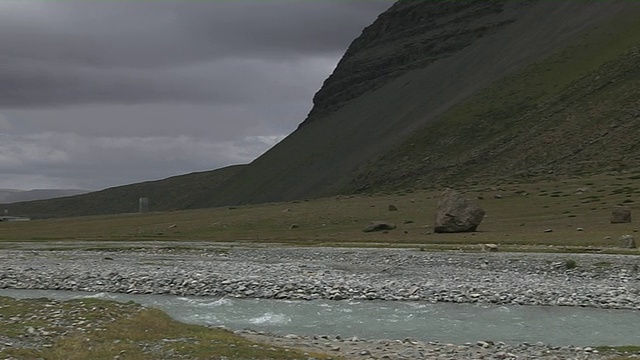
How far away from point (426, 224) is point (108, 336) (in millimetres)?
62379

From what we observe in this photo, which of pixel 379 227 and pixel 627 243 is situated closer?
pixel 627 243

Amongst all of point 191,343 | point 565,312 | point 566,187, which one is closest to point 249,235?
point 566,187

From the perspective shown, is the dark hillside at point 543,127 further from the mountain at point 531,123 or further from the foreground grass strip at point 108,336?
the foreground grass strip at point 108,336

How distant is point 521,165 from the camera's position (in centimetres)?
13038

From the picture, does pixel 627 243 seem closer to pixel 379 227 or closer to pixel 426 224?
pixel 379 227

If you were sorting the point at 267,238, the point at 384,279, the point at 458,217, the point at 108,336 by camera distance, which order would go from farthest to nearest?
the point at 267,238, the point at 458,217, the point at 384,279, the point at 108,336

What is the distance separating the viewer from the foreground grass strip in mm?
19094

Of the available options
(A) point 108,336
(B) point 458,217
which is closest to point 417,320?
(A) point 108,336

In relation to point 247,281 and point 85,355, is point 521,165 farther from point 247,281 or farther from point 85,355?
point 85,355

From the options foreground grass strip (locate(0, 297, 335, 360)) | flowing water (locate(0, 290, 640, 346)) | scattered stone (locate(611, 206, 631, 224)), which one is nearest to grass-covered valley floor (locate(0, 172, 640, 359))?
foreground grass strip (locate(0, 297, 335, 360))

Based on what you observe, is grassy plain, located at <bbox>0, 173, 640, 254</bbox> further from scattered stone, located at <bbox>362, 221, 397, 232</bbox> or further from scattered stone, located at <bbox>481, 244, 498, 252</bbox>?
scattered stone, located at <bbox>481, 244, 498, 252</bbox>

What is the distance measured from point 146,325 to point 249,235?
6652 centimetres

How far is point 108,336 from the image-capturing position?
70.6 ft

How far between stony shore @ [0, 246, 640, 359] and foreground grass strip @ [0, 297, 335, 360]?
2536 mm
